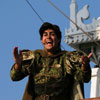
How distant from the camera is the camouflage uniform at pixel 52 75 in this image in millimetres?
8867

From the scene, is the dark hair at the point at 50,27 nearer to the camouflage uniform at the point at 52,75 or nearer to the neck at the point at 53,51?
the neck at the point at 53,51

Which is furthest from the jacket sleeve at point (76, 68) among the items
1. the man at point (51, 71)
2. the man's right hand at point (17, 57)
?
the man's right hand at point (17, 57)

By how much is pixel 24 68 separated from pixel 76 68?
694mm

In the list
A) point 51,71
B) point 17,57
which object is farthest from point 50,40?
point 17,57

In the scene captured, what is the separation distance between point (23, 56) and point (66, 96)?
0.79 m

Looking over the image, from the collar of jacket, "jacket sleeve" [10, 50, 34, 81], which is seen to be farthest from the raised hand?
"jacket sleeve" [10, 50, 34, 81]

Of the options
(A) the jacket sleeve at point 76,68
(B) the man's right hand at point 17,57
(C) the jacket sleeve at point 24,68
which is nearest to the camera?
(B) the man's right hand at point 17,57

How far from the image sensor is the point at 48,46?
354 inches

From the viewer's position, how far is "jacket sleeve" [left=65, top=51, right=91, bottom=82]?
877cm

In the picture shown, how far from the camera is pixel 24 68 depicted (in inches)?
355

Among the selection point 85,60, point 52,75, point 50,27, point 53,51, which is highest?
point 50,27

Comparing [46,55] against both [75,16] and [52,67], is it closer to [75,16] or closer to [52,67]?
[52,67]

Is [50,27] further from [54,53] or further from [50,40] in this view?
[54,53]

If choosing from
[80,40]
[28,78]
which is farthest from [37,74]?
[80,40]
